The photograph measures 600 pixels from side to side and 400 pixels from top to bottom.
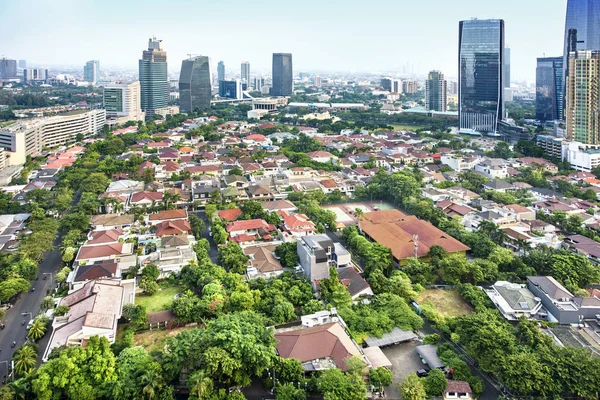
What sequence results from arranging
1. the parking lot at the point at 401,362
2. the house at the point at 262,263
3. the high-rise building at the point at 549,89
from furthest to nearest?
the high-rise building at the point at 549,89 < the house at the point at 262,263 < the parking lot at the point at 401,362

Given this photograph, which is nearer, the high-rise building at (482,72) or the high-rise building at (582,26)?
the high-rise building at (482,72)

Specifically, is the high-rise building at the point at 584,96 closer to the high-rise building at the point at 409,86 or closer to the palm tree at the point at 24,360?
the palm tree at the point at 24,360

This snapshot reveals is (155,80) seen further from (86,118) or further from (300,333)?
(300,333)

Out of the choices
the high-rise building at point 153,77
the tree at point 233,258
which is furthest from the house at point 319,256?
the high-rise building at point 153,77

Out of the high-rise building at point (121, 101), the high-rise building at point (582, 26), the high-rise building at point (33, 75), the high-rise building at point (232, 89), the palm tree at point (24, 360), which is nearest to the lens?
the palm tree at point (24, 360)

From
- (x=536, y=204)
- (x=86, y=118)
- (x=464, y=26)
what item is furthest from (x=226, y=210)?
(x=464, y=26)
